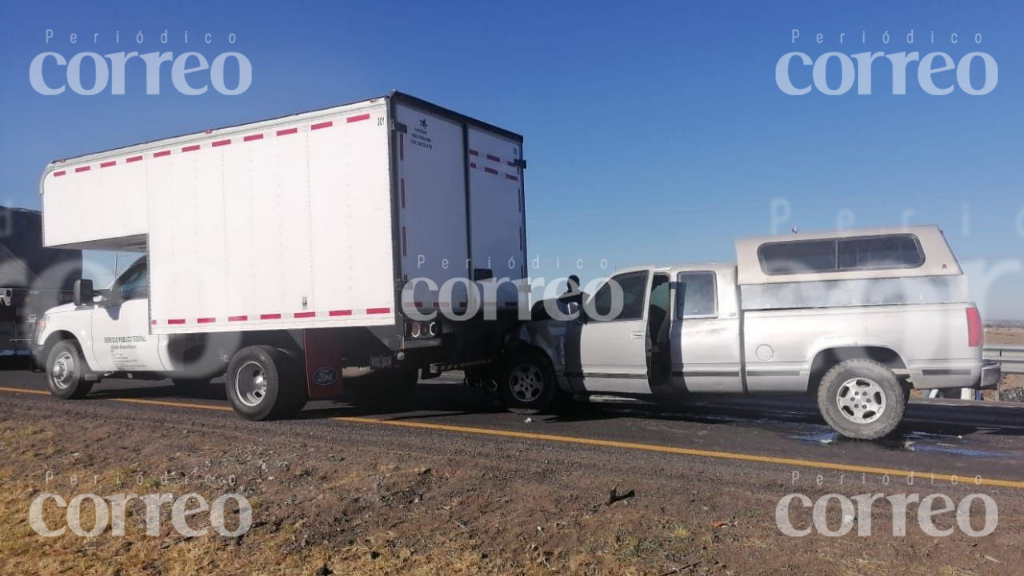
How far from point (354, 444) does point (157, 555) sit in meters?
3.18

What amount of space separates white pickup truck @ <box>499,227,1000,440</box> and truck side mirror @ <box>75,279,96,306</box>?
7311 mm

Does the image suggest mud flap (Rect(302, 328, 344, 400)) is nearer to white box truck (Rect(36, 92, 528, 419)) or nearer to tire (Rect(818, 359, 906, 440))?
white box truck (Rect(36, 92, 528, 419))

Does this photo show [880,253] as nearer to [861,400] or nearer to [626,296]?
[861,400]

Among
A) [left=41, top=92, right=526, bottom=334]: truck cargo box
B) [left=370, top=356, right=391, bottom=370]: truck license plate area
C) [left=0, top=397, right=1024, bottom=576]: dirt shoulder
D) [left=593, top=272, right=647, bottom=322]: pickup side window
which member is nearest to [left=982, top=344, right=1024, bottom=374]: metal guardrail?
[left=593, top=272, right=647, bottom=322]: pickup side window

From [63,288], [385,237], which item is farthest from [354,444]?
[63,288]

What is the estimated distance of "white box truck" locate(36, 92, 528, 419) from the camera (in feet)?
27.3

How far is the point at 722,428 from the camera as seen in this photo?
327 inches

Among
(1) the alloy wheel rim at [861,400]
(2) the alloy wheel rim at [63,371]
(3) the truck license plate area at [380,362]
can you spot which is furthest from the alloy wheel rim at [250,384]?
(1) the alloy wheel rim at [861,400]

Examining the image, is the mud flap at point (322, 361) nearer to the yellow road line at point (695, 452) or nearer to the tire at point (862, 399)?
the yellow road line at point (695, 452)

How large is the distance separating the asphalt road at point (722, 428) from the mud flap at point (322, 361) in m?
0.40

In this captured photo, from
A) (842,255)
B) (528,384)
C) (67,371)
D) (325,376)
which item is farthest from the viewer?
(67,371)

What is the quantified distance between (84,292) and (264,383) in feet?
13.1

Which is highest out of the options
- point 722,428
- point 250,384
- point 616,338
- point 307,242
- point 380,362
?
point 307,242

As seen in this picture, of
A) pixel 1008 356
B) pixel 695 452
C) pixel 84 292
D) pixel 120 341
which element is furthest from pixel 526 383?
pixel 1008 356
